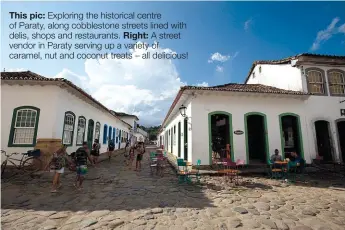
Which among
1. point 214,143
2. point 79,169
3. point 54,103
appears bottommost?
point 79,169

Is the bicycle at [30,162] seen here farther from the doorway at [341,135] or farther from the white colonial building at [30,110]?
the doorway at [341,135]

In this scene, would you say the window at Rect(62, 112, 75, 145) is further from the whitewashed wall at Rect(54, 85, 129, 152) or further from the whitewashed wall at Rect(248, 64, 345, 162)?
the whitewashed wall at Rect(248, 64, 345, 162)

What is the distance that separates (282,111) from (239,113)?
268cm

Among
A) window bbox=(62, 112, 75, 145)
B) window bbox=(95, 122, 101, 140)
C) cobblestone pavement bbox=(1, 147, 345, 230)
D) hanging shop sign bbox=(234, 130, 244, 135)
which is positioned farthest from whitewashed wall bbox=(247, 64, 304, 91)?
window bbox=(95, 122, 101, 140)

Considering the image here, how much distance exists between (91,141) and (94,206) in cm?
1086

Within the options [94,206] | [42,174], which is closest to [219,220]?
[94,206]

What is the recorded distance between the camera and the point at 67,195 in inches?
220

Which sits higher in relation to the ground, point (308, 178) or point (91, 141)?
point (91, 141)

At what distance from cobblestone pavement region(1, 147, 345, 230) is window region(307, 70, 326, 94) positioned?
6.78 m

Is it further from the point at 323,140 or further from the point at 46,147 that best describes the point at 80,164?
the point at 323,140

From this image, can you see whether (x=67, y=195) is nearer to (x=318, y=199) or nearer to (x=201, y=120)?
(x=201, y=120)

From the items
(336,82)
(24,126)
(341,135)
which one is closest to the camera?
(24,126)

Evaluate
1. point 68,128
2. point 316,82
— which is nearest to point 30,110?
point 68,128

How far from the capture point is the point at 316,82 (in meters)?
11.5
